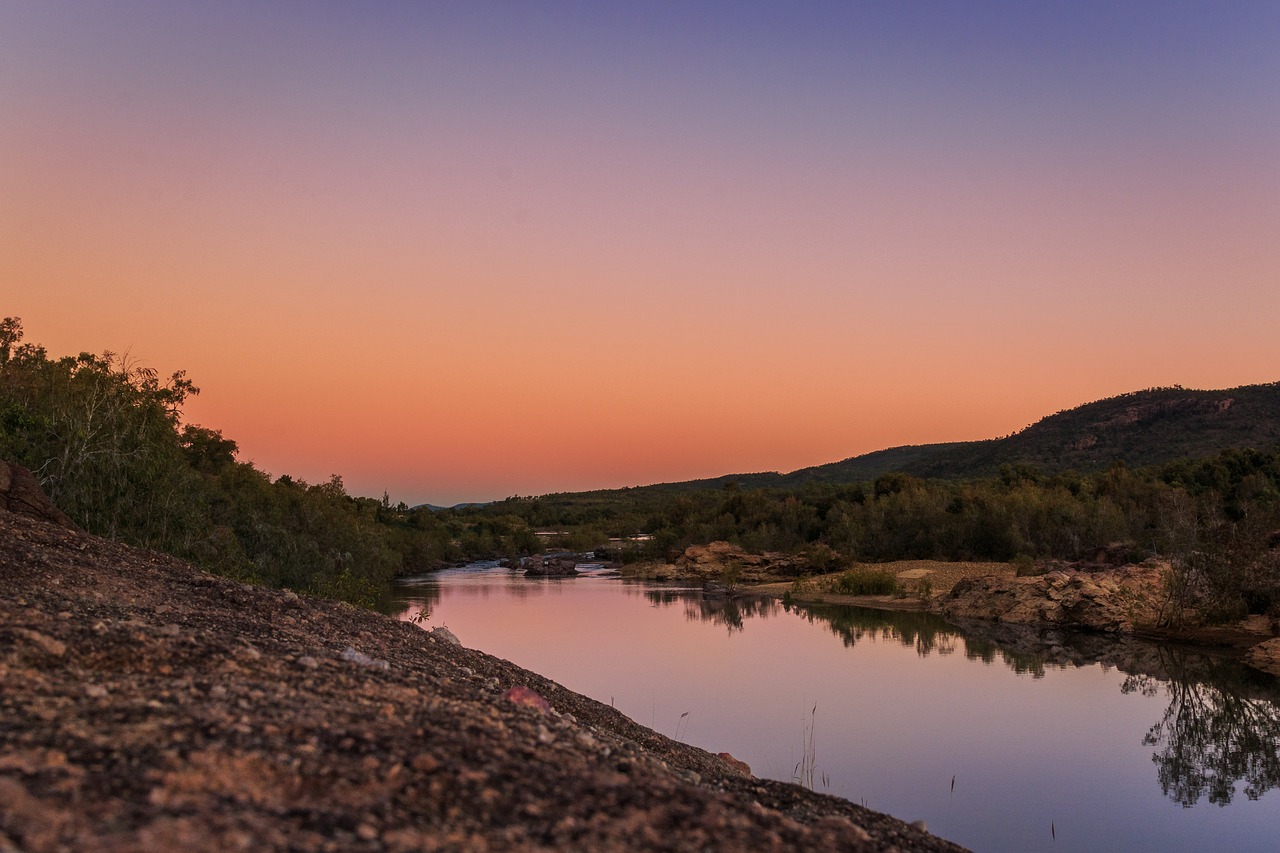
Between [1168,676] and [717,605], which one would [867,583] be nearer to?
[717,605]

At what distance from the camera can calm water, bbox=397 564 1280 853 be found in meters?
11.4

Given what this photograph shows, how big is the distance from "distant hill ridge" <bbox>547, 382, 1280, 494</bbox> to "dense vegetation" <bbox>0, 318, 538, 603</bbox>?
60405 millimetres

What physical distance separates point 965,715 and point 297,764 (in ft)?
51.6

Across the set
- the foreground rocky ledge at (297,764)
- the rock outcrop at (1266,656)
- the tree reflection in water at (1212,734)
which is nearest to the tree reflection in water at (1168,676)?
the tree reflection in water at (1212,734)

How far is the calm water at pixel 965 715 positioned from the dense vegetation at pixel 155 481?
21.2 ft

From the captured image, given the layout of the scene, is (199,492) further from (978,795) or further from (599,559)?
(599,559)

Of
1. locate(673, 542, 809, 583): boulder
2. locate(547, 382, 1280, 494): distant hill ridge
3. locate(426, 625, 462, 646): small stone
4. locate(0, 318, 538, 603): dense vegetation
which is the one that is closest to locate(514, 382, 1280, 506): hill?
locate(547, 382, 1280, 494): distant hill ridge

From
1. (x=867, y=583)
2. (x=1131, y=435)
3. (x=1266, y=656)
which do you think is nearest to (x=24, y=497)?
(x=1266, y=656)

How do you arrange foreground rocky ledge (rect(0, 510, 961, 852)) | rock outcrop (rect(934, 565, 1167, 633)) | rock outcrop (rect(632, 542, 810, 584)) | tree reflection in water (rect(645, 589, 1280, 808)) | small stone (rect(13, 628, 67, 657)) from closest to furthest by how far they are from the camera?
foreground rocky ledge (rect(0, 510, 961, 852)), small stone (rect(13, 628, 67, 657)), tree reflection in water (rect(645, 589, 1280, 808)), rock outcrop (rect(934, 565, 1167, 633)), rock outcrop (rect(632, 542, 810, 584))

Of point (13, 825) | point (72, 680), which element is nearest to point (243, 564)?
point (72, 680)

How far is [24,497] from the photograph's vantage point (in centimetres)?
1066

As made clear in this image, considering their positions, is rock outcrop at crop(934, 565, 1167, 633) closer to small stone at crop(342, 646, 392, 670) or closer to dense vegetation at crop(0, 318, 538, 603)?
dense vegetation at crop(0, 318, 538, 603)

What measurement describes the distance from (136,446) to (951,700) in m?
18.9

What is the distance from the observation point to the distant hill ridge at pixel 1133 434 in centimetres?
7225
